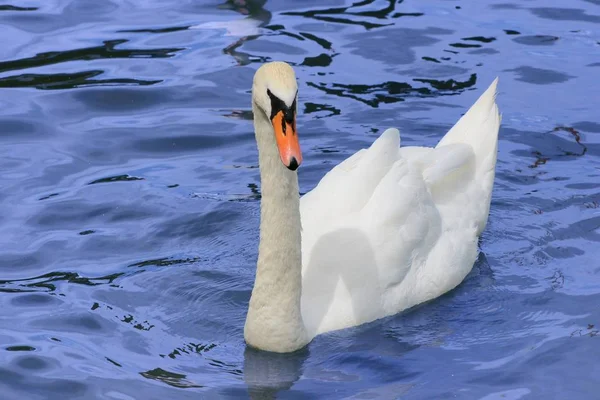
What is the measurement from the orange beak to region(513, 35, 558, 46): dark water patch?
7.64 m

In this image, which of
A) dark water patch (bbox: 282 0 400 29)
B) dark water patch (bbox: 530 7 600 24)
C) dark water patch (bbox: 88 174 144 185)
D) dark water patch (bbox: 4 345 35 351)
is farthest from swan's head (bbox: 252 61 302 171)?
dark water patch (bbox: 530 7 600 24)

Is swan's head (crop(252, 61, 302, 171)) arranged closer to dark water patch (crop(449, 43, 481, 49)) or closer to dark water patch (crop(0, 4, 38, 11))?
dark water patch (crop(449, 43, 481, 49))

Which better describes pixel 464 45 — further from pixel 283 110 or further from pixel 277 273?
pixel 283 110

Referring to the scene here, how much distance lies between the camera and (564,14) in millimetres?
14195

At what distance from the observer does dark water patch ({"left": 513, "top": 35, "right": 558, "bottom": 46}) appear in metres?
13.3

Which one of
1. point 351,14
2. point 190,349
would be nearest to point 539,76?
point 351,14

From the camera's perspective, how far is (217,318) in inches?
305

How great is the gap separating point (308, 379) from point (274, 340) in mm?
363

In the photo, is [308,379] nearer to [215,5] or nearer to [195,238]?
[195,238]

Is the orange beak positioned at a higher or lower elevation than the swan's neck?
higher

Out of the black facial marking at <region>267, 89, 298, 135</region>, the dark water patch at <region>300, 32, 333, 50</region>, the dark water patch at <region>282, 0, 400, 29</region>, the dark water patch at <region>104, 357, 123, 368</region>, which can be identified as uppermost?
the black facial marking at <region>267, 89, 298, 135</region>

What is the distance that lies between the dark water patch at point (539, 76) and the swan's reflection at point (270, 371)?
19.5ft

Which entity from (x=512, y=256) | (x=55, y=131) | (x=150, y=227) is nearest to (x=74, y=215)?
(x=150, y=227)

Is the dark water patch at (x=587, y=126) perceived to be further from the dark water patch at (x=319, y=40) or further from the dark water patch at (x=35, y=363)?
the dark water patch at (x=35, y=363)
